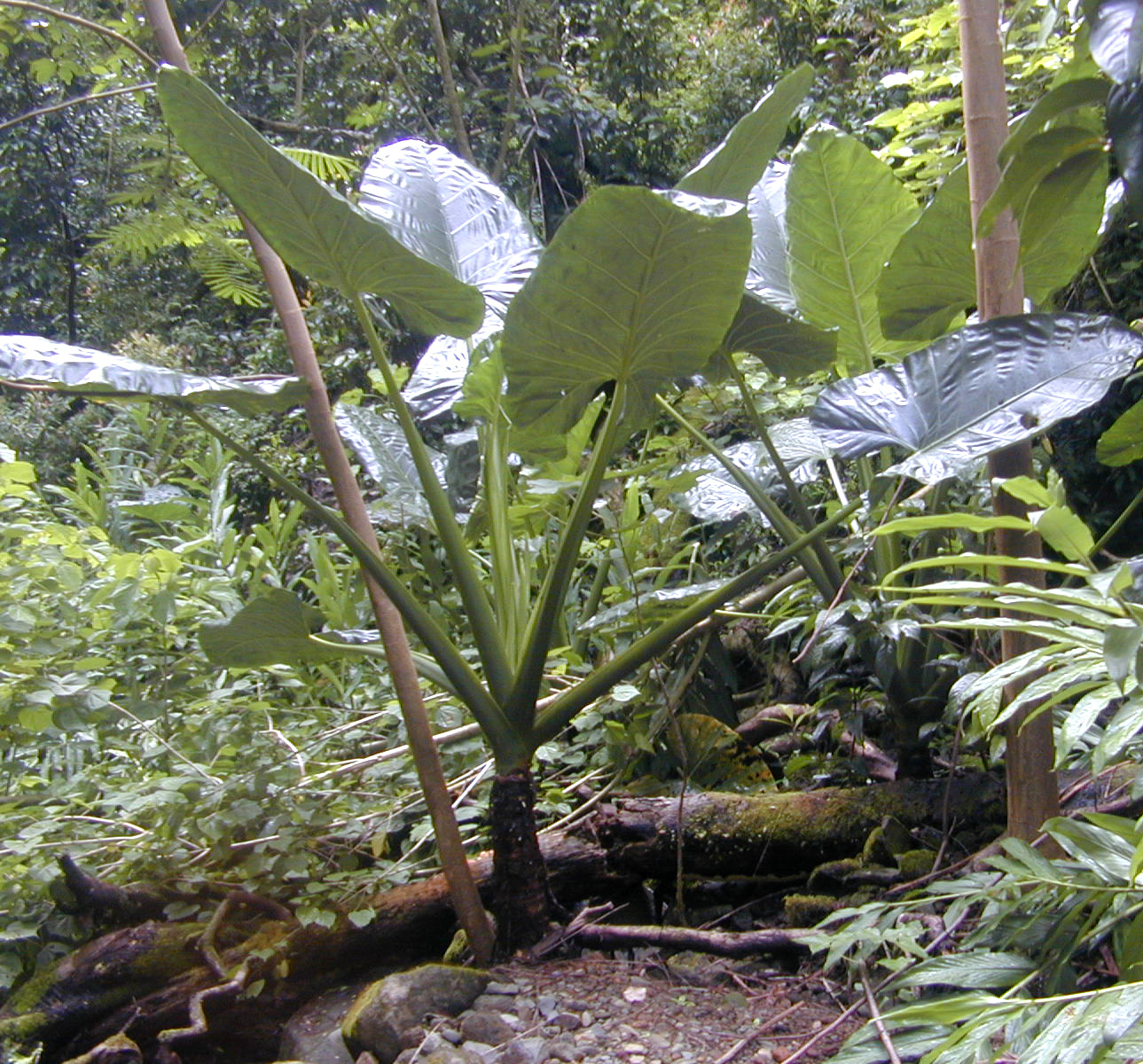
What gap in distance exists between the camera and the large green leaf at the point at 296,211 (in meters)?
1.32

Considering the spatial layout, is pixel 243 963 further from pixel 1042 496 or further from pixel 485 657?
pixel 1042 496

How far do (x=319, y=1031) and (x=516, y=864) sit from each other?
1.30 ft

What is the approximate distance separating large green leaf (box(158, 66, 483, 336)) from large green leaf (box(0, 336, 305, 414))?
21cm

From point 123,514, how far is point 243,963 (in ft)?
7.85

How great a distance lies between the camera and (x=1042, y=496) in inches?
31.7

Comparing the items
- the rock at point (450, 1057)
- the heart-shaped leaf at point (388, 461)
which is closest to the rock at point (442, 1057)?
the rock at point (450, 1057)

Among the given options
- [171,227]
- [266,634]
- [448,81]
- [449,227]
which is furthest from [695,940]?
[448,81]

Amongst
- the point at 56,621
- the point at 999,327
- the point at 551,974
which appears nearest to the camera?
the point at 999,327

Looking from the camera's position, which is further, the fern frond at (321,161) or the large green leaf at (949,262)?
the fern frond at (321,161)

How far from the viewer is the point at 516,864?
5.10ft

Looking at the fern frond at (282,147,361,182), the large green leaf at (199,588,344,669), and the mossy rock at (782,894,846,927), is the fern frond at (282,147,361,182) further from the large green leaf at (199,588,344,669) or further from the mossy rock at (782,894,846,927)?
the mossy rock at (782,894,846,927)

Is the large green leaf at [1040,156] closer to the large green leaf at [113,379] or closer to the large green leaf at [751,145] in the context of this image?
the large green leaf at [751,145]

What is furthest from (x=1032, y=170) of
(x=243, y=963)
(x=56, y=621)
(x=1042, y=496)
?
(x=56, y=621)

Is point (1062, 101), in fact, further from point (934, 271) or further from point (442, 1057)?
point (442, 1057)
